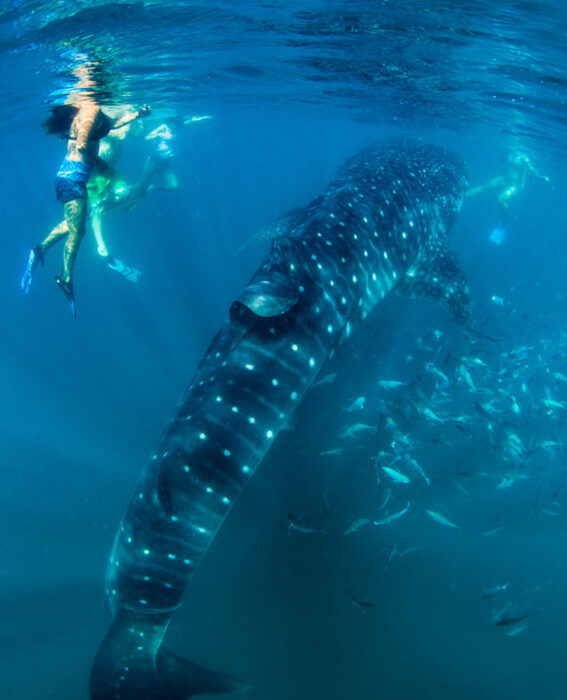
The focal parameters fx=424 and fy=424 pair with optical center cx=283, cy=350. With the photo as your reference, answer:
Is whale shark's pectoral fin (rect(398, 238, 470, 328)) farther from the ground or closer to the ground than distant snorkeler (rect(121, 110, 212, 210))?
closer to the ground

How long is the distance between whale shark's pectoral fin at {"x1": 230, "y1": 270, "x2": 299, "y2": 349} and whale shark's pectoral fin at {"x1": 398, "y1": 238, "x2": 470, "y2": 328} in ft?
13.6

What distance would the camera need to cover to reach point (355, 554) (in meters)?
6.51

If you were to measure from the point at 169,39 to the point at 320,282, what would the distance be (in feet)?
36.1

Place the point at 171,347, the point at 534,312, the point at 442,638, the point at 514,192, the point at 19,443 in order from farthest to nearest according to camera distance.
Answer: the point at 514,192 → the point at 534,312 → the point at 171,347 → the point at 19,443 → the point at 442,638

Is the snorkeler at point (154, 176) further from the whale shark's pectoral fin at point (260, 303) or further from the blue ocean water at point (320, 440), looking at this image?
the whale shark's pectoral fin at point (260, 303)

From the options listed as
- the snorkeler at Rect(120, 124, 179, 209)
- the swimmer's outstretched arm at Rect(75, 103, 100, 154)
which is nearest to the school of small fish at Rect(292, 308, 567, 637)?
the swimmer's outstretched arm at Rect(75, 103, 100, 154)

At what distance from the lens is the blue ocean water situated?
588 centimetres

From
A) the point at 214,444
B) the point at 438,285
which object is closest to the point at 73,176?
the point at 214,444

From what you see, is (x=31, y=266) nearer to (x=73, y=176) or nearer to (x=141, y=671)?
(x=73, y=176)

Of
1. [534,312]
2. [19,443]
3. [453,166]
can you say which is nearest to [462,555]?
[453,166]

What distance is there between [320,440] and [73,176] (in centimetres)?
627

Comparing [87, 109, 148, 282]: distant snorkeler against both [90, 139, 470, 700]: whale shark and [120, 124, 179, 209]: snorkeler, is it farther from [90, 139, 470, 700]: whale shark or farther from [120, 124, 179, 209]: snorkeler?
[90, 139, 470, 700]: whale shark

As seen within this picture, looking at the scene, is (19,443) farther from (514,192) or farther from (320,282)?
(514,192)

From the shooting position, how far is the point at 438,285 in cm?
790
